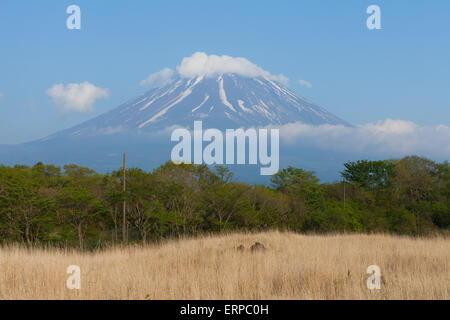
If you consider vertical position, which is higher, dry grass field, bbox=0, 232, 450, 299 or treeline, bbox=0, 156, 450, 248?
treeline, bbox=0, 156, 450, 248

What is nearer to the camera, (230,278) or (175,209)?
(230,278)

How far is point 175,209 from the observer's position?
3100 centimetres

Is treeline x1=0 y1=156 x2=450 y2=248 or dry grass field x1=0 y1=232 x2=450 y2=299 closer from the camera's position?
dry grass field x1=0 y1=232 x2=450 y2=299

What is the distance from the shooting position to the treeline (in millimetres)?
27625

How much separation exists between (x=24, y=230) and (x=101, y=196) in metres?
7.58

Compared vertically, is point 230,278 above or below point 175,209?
below

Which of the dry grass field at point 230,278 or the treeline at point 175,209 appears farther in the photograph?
the treeline at point 175,209

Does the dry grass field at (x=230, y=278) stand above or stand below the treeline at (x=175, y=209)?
below

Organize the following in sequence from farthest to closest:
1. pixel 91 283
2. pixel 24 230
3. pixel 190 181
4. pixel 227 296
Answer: pixel 190 181 → pixel 24 230 → pixel 91 283 → pixel 227 296

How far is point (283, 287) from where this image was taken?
612 cm

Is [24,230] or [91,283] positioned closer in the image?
[91,283]

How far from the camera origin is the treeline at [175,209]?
1088 inches
